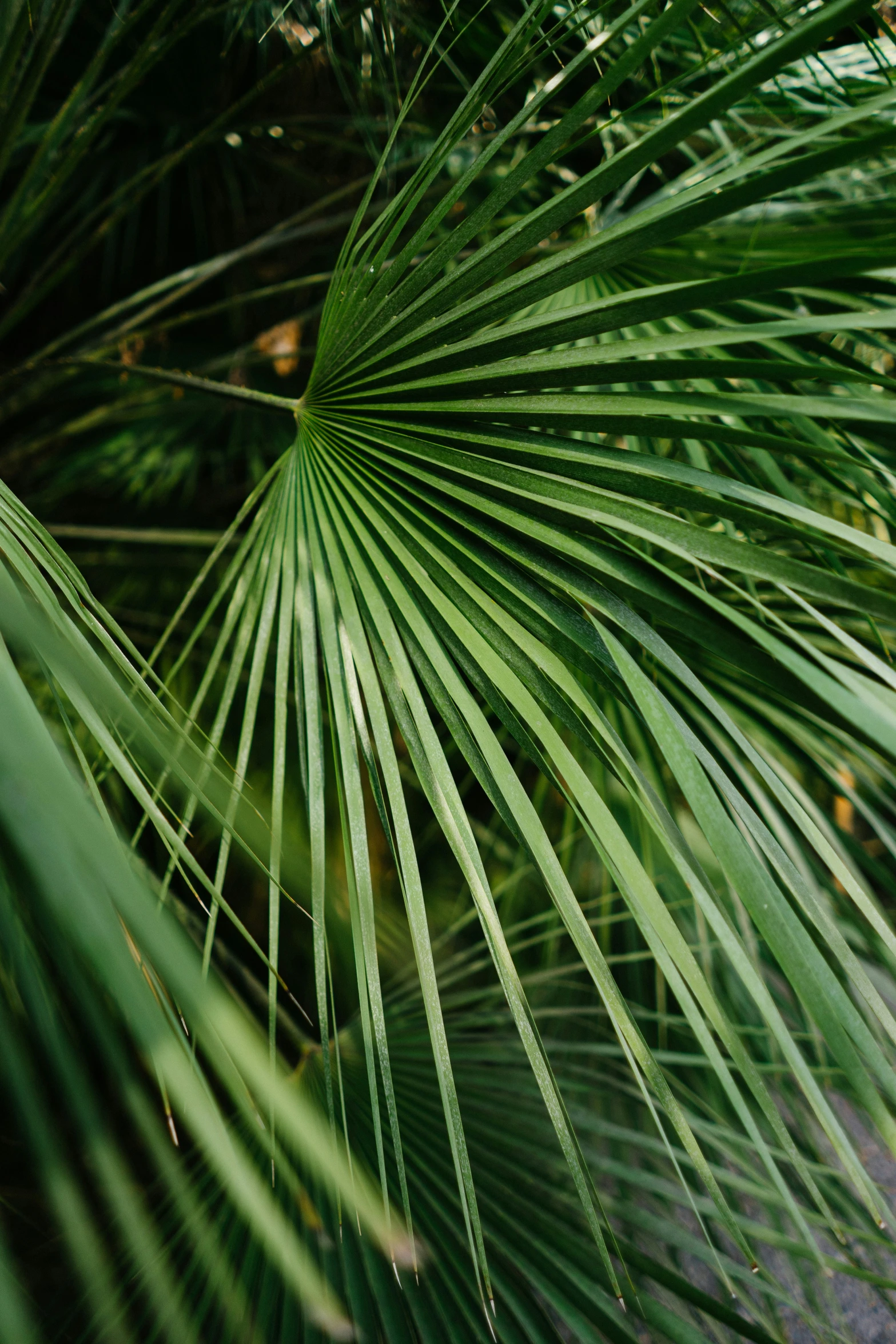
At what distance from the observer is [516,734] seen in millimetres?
500

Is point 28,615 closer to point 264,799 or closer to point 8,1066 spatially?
point 8,1066

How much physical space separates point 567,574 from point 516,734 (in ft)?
0.40

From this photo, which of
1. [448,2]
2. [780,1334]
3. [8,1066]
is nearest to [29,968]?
[8,1066]

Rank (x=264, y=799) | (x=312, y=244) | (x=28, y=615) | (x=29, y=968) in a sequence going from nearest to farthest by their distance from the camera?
1. (x=28, y=615)
2. (x=29, y=968)
3. (x=264, y=799)
4. (x=312, y=244)

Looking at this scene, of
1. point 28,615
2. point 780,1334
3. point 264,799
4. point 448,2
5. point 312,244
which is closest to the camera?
point 28,615

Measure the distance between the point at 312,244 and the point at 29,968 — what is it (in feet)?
6.43

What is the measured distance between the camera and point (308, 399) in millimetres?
698

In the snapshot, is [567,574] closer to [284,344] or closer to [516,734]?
[516,734]

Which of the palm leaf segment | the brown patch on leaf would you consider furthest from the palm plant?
the brown patch on leaf

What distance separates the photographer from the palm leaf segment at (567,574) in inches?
15.0

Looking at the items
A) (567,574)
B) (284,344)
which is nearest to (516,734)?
(567,574)

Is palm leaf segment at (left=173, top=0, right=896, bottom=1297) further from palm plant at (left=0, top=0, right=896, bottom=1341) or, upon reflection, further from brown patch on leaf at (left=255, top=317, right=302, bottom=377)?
brown patch on leaf at (left=255, top=317, right=302, bottom=377)

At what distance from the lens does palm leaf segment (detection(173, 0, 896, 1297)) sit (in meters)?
0.38

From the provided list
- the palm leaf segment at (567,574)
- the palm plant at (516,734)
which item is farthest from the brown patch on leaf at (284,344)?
the palm leaf segment at (567,574)
